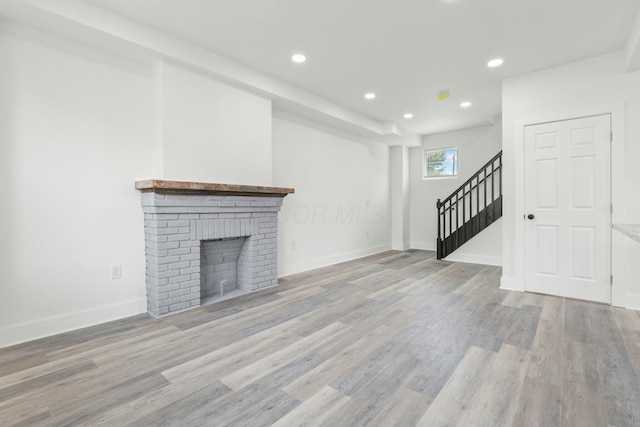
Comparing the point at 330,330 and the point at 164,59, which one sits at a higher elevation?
the point at 164,59

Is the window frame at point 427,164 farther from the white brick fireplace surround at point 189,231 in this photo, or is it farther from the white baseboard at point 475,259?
the white brick fireplace surround at point 189,231

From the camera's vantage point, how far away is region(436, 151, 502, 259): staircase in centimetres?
538

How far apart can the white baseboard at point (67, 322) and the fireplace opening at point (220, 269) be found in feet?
2.23

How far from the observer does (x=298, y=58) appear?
3.40 m

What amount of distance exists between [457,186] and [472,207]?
1.99ft

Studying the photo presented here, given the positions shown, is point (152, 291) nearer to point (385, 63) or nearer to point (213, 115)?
point (213, 115)

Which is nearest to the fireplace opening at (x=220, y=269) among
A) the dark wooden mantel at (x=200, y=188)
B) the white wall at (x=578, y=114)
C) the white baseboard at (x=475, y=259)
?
the dark wooden mantel at (x=200, y=188)

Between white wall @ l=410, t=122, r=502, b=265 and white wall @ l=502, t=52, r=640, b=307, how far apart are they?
1864mm

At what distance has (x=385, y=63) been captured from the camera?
3.53 meters

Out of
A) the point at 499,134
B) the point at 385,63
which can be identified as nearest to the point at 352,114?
the point at 385,63

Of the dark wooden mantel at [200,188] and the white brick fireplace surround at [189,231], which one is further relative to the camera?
the white brick fireplace surround at [189,231]

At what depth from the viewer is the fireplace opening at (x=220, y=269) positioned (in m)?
3.57

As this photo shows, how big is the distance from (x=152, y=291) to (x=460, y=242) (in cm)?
517

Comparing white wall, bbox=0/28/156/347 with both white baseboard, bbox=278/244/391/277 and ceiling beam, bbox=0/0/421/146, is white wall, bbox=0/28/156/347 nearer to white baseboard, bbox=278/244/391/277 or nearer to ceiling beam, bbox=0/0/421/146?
ceiling beam, bbox=0/0/421/146
